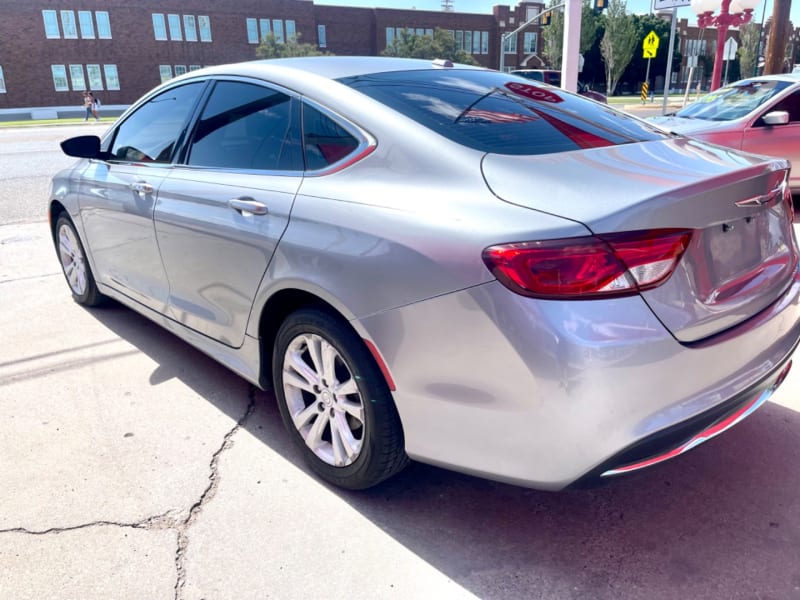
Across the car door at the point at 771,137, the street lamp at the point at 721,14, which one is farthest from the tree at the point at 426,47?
the car door at the point at 771,137

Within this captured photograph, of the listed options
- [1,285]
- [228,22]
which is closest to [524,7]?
[228,22]

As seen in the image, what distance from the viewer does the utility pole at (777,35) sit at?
37.3 ft

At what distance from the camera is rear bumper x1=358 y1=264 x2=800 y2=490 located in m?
1.84

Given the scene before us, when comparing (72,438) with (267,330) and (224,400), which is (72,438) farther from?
(267,330)

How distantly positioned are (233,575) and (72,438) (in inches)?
54.8

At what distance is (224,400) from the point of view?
11.6ft

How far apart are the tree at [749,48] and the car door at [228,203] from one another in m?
69.7

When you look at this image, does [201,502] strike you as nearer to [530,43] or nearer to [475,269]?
[475,269]

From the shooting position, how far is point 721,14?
58.1 ft

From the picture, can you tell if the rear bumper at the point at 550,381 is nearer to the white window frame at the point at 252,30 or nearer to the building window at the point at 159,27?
the building window at the point at 159,27

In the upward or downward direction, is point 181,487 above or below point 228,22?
below

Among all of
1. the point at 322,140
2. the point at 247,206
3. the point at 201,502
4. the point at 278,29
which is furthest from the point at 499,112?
the point at 278,29

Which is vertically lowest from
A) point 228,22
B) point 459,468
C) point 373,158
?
point 459,468

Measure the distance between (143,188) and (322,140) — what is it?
1.36m
